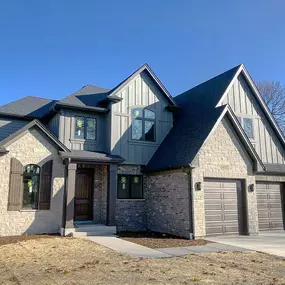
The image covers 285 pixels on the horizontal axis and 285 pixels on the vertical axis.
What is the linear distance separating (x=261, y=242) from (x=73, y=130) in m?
9.04

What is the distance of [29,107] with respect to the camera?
16047 mm

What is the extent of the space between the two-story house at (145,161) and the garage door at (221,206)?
0.13ft

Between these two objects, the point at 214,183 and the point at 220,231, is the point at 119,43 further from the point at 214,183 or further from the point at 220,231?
the point at 220,231

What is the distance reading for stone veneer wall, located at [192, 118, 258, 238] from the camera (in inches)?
474

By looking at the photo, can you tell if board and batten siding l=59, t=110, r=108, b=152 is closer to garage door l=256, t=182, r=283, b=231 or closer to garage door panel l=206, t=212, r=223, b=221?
garage door panel l=206, t=212, r=223, b=221

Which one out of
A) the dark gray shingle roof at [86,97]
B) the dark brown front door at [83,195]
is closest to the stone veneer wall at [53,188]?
the dark brown front door at [83,195]

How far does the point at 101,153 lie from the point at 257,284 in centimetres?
939

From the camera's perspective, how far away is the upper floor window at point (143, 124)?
49.0ft

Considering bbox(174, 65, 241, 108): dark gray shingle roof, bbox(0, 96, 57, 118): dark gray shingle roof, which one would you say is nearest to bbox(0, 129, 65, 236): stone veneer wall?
bbox(0, 96, 57, 118): dark gray shingle roof

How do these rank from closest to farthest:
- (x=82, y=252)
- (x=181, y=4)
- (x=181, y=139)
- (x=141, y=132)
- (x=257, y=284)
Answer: (x=257, y=284) → (x=82, y=252) → (x=181, y=4) → (x=181, y=139) → (x=141, y=132)

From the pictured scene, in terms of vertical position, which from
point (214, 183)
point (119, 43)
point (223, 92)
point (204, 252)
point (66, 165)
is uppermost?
point (119, 43)

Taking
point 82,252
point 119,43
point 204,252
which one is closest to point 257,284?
point 204,252

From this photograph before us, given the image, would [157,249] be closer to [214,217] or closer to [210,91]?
[214,217]

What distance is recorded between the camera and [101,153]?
13.8m
